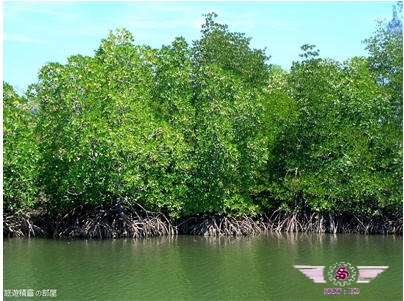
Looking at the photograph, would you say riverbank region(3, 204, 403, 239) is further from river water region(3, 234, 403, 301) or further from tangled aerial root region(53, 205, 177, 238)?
river water region(3, 234, 403, 301)

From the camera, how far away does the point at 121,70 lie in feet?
83.5

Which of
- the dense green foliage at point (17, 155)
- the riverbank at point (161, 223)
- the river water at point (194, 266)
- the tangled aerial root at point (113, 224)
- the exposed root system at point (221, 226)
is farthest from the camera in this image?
the exposed root system at point (221, 226)

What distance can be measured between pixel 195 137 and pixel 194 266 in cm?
778

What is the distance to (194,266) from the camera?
62.4ft

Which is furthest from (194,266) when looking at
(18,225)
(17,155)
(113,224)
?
(18,225)

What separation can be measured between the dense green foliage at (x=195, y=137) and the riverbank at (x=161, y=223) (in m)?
0.46

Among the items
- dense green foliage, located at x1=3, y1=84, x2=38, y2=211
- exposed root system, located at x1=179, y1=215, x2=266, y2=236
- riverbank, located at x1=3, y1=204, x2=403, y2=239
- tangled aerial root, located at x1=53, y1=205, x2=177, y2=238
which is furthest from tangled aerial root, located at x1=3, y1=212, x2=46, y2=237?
exposed root system, located at x1=179, y1=215, x2=266, y2=236

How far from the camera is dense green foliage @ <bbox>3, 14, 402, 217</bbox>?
24.3 m

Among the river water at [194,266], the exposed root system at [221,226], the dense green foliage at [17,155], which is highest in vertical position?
the dense green foliage at [17,155]

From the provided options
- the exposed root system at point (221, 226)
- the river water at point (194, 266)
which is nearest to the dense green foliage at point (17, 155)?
the river water at point (194, 266)

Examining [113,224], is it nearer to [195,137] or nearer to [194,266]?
[195,137]

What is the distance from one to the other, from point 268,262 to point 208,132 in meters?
7.18

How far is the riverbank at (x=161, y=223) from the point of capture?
82.8ft

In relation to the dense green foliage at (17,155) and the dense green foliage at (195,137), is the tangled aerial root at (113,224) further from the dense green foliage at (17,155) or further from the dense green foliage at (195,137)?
the dense green foliage at (17,155)
